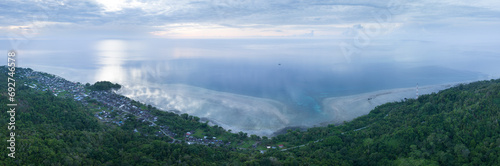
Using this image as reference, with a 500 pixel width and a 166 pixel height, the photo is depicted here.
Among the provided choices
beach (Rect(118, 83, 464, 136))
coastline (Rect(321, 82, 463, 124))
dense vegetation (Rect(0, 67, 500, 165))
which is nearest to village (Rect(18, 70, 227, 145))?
dense vegetation (Rect(0, 67, 500, 165))

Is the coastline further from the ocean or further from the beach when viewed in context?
the ocean

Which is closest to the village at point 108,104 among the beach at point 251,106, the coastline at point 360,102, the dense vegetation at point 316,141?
the dense vegetation at point 316,141

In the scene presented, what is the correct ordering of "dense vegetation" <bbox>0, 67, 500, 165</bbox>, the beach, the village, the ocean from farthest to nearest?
the ocean → the beach → the village → "dense vegetation" <bbox>0, 67, 500, 165</bbox>

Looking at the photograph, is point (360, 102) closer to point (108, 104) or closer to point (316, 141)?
point (316, 141)

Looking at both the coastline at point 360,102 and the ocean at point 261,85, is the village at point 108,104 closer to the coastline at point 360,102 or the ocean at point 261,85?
the ocean at point 261,85

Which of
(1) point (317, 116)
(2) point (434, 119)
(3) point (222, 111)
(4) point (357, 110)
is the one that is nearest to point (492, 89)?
(2) point (434, 119)

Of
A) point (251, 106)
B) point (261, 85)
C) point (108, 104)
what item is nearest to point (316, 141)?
point (251, 106)

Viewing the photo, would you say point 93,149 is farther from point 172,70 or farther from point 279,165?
point 172,70
